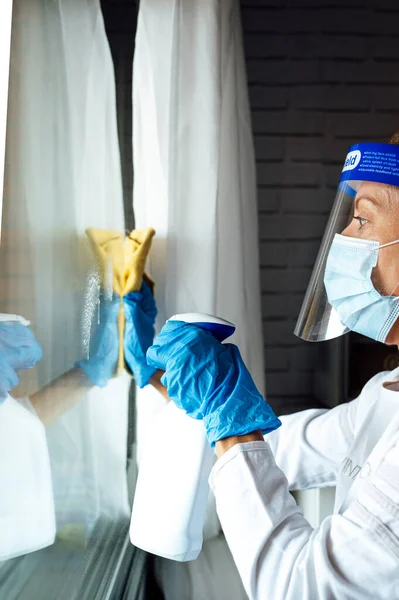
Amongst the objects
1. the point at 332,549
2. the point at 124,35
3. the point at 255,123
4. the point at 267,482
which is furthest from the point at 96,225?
the point at 255,123

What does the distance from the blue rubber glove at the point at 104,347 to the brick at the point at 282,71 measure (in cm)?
162

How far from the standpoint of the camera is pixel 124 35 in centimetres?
142

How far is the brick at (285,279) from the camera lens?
2674 millimetres

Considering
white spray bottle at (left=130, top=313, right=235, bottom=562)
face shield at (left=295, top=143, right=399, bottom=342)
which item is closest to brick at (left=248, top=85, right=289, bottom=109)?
face shield at (left=295, top=143, right=399, bottom=342)

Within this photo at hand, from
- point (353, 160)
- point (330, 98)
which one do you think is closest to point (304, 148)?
point (330, 98)

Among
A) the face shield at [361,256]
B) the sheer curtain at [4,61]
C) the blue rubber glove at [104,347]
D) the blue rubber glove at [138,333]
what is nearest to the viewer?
the sheer curtain at [4,61]

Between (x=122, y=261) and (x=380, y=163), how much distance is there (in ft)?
1.93

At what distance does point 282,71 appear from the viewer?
103 inches

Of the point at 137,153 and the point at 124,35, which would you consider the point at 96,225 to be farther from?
the point at 124,35

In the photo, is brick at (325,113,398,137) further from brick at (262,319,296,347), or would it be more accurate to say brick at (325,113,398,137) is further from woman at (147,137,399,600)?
woman at (147,137,399,600)

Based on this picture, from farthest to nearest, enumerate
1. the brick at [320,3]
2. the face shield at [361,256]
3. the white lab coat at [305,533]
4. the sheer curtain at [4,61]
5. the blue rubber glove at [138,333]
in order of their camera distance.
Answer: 1. the brick at [320,3]
2. the blue rubber glove at [138,333]
3. the face shield at [361,256]
4. the white lab coat at [305,533]
5. the sheer curtain at [4,61]

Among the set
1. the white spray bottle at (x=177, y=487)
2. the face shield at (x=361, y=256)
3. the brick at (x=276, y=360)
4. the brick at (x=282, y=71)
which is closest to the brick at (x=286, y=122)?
the brick at (x=282, y=71)

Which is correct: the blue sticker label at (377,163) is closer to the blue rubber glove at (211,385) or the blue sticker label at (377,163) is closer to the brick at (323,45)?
the blue rubber glove at (211,385)

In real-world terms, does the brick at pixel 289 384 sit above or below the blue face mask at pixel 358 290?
below
